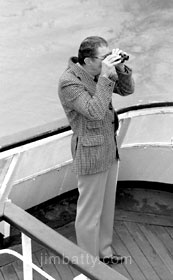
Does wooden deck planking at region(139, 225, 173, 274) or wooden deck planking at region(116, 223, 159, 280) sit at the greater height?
wooden deck planking at region(116, 223, 159, 280)

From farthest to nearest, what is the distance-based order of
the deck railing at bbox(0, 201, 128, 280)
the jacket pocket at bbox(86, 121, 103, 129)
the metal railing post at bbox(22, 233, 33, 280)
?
the jacket pocket at bbox(86, 121, 103, 129) < the metal railing post at bbox(22, 233, 33, 280) < the deck railing at bbox(0, 201, 128, 280)

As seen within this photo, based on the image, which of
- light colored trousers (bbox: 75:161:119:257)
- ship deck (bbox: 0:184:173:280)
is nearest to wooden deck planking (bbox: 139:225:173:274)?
ship deck (bbox: 0:184:173:280)

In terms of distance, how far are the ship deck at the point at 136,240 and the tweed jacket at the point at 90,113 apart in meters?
0.61

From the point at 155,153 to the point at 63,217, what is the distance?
0.67 meters

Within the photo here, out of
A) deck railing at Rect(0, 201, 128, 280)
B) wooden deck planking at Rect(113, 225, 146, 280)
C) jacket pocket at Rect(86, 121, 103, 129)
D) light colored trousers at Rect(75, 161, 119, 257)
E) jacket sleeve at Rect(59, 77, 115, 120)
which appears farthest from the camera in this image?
wooden deck planking at Rect(113, 225, 146, 280)

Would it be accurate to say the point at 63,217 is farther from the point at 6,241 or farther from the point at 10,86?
the point at 10,86

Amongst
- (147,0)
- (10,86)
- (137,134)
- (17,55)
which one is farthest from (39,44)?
(137,134)

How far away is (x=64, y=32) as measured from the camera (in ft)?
16.4

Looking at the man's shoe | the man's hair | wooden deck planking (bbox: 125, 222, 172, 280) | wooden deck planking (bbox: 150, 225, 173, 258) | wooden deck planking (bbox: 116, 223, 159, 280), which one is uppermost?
the man's hair

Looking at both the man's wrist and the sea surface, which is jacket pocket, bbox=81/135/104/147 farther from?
the sea surface

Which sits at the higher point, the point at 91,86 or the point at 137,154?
the point at 91,86

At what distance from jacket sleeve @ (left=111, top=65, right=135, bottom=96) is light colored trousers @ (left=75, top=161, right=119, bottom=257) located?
13.4 inches

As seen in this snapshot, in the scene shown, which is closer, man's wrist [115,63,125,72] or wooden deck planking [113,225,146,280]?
man's wrist [115,63,125,72]

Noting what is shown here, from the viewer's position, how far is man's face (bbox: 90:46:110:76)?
225 centimetres
